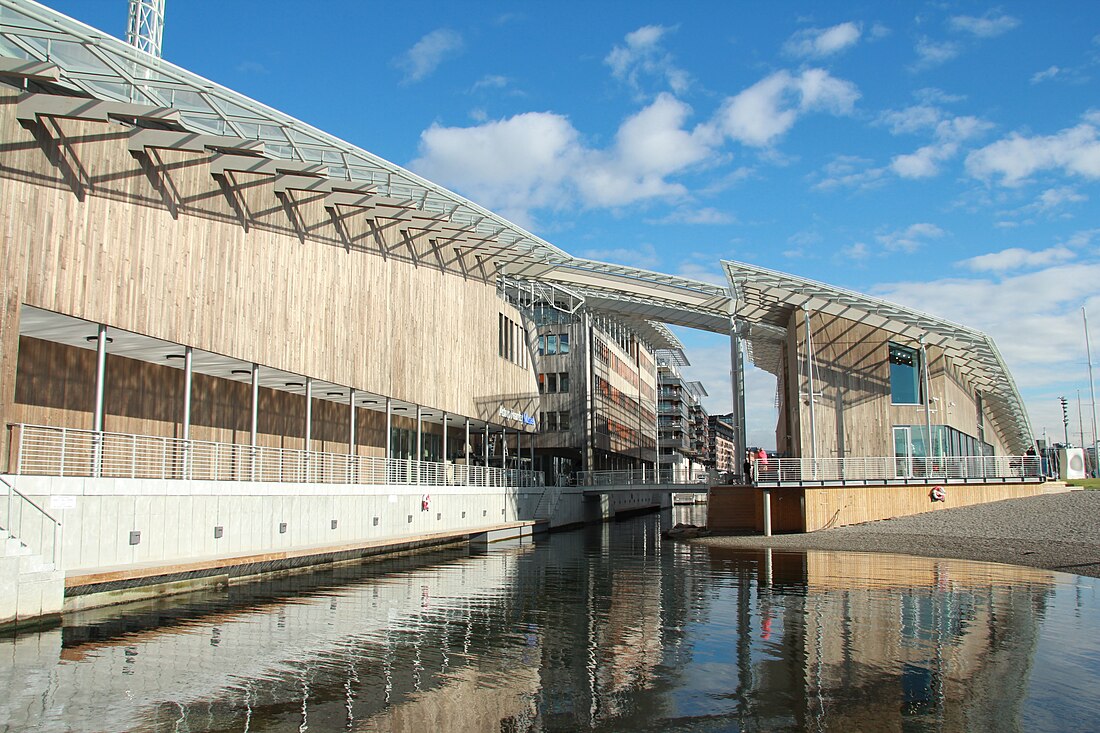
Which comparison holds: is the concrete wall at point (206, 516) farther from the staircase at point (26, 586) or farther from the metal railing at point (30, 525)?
the staircase at point (26, 586)

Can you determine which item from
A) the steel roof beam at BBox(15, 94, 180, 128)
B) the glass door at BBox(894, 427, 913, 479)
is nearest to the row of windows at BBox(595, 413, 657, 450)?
the glass door at BBox(894, 427, 913, 479)

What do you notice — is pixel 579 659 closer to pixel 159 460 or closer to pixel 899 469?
pixel 159 460

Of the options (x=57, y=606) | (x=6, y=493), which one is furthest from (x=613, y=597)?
(x=6, y=493)

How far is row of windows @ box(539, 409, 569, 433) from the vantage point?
204 feet

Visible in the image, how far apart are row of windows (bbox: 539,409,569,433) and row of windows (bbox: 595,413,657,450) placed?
3.64m

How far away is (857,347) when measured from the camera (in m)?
40.3

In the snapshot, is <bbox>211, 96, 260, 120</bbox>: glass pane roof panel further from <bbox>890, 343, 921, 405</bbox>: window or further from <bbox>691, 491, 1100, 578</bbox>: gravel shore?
<bbox>890, 343, 921, 405</bbox>: window

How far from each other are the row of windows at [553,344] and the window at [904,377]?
27647mm

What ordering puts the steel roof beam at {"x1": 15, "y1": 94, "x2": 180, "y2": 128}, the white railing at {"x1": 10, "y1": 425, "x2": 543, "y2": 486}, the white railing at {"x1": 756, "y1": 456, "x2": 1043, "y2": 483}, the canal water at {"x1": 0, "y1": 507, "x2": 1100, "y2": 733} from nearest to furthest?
the canal water at {"x1": 0, "y1": 507, "x2": 1100, "y2": 733} < the steel roof beam at {"x1": 15, "y1": 94, "x2": 180, "y2": 128} < the white railing at {"x1": 10, "y1": 425, "x2": 543, "y2": 486} < the white railing at {"x1": 756, "y1": 456, "x2": 1043, "y2": 483}

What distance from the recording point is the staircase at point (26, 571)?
14695 millimetres

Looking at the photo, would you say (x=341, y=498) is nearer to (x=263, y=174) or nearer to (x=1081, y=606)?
(x=263, y=174)

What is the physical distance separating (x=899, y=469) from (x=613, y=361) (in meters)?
35.7

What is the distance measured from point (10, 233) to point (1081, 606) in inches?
939

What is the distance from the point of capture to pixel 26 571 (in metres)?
15.1
